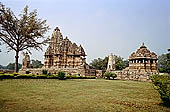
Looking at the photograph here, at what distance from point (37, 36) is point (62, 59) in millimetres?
9942

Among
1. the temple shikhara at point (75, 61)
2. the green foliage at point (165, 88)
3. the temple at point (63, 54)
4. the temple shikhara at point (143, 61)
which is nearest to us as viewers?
the green foliage at point (165, 88)

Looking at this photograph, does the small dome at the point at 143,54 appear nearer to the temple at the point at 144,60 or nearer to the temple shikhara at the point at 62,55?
the temple at the point at 144,60

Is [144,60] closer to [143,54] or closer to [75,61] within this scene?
[143,54]

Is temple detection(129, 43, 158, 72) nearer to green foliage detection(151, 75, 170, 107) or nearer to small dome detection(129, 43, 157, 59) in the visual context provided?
small dome detection(129, 43, 157, 59)

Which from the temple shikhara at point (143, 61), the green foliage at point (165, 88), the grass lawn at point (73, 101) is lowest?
the grass lawn at point (73, 101)

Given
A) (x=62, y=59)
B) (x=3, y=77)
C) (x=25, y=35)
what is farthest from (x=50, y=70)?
(x=3, y=77)

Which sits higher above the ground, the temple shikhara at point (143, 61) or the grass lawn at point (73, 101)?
the temple shikhara at point (143, 61)

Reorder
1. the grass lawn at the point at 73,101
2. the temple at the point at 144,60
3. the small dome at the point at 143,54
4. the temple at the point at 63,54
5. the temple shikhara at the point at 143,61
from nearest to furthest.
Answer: the grass lawn at the point at 73,101, the temple shikhara at the point at 143,61, the temple at the point at 144,60, the small dome at the point at 143,54, the temple at the point at 63,54

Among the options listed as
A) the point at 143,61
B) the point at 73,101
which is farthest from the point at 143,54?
the point at 73,101

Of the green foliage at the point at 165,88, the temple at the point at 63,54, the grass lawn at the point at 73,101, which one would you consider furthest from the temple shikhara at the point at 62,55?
the green foliage at the point at 165,88

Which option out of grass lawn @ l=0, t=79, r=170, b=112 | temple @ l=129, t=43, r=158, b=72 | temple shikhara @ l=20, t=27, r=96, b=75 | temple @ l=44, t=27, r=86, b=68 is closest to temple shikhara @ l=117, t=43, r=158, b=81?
temple @ l=129, t=43, r=158, b=72

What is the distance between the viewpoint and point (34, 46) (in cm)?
2441

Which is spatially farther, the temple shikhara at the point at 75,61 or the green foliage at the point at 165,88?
the temple shikhara at the point at 75,61

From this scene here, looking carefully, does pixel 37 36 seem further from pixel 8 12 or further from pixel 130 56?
pixel 130 56
